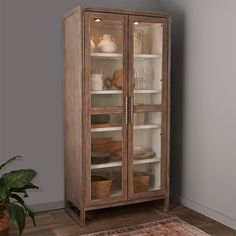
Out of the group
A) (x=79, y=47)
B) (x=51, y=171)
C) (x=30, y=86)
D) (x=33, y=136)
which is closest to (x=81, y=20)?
(x=79, y=47)

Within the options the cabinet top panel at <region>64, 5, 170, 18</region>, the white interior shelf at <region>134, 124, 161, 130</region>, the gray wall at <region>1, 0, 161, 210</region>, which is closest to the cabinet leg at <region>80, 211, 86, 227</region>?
the gray wall at <region>1, 0, 161, 210</region>

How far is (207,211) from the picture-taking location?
351 cm

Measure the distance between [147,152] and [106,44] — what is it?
3.47ft

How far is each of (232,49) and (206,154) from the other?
967 mm

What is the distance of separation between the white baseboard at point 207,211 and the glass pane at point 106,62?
3.99 ft

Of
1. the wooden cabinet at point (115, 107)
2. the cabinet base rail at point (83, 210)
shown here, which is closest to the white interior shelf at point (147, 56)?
the wooden cabinet at point (115, 107)

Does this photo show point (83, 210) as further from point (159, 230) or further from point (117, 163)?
point (159, 230)

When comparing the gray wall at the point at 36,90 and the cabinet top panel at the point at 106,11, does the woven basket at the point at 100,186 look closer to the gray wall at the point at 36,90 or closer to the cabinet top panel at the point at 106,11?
the gray wall at the point at 36,90

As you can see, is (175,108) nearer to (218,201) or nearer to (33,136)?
(218,201)

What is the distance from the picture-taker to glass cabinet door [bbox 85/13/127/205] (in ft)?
10.7

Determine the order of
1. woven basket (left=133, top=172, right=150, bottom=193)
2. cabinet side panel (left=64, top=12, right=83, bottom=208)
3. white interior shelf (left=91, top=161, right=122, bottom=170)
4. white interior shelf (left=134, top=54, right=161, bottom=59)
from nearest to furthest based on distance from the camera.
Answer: cabinet side panel (left=64, top=12, right=83, bottom=208)
white interior shelf (left=91, top=161, right=122, bottom=170)
white interior shelf (left=134, top=54, right=161, bottom=59)
woven basket (left=133, top=172, right=150, bottom=193)

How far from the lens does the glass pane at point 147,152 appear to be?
3514 mm

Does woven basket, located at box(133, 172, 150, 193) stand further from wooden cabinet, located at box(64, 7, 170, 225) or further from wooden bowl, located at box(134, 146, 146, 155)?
wooden bowl, located at box(134, 146, 146, 155)

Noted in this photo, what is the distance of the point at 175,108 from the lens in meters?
3.93
